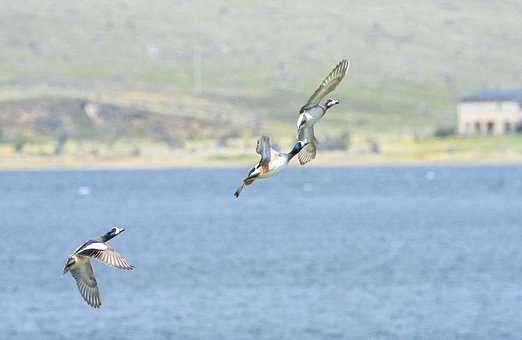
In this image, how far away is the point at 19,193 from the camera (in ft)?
449

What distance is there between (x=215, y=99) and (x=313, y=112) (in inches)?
6045

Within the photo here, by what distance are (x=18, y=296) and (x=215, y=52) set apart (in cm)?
14154

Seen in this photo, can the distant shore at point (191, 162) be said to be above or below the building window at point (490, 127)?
below

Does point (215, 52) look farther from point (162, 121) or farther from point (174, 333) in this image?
point (174, 333)

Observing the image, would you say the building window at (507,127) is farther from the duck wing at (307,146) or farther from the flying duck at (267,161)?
the flying duck at (267,161)

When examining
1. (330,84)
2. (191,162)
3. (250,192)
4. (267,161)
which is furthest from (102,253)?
(191,162)

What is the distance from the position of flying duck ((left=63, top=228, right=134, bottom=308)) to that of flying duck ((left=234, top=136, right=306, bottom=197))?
1.47 metres

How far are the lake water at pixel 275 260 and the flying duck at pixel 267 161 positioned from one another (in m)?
31.8

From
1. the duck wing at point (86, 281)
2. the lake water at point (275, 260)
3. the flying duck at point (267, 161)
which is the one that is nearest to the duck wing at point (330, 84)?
the flying duck at point (267, 161)

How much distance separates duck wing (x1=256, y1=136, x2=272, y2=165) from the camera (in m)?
11.3

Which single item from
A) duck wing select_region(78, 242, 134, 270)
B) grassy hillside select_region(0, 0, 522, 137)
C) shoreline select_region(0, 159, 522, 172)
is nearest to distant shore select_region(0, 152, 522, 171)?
shoreline select_region(0, 159, 522, 172)

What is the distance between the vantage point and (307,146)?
471 inches

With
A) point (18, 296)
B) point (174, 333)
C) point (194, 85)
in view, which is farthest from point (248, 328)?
point (194, 85)

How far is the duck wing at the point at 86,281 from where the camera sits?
1334 centimetres
